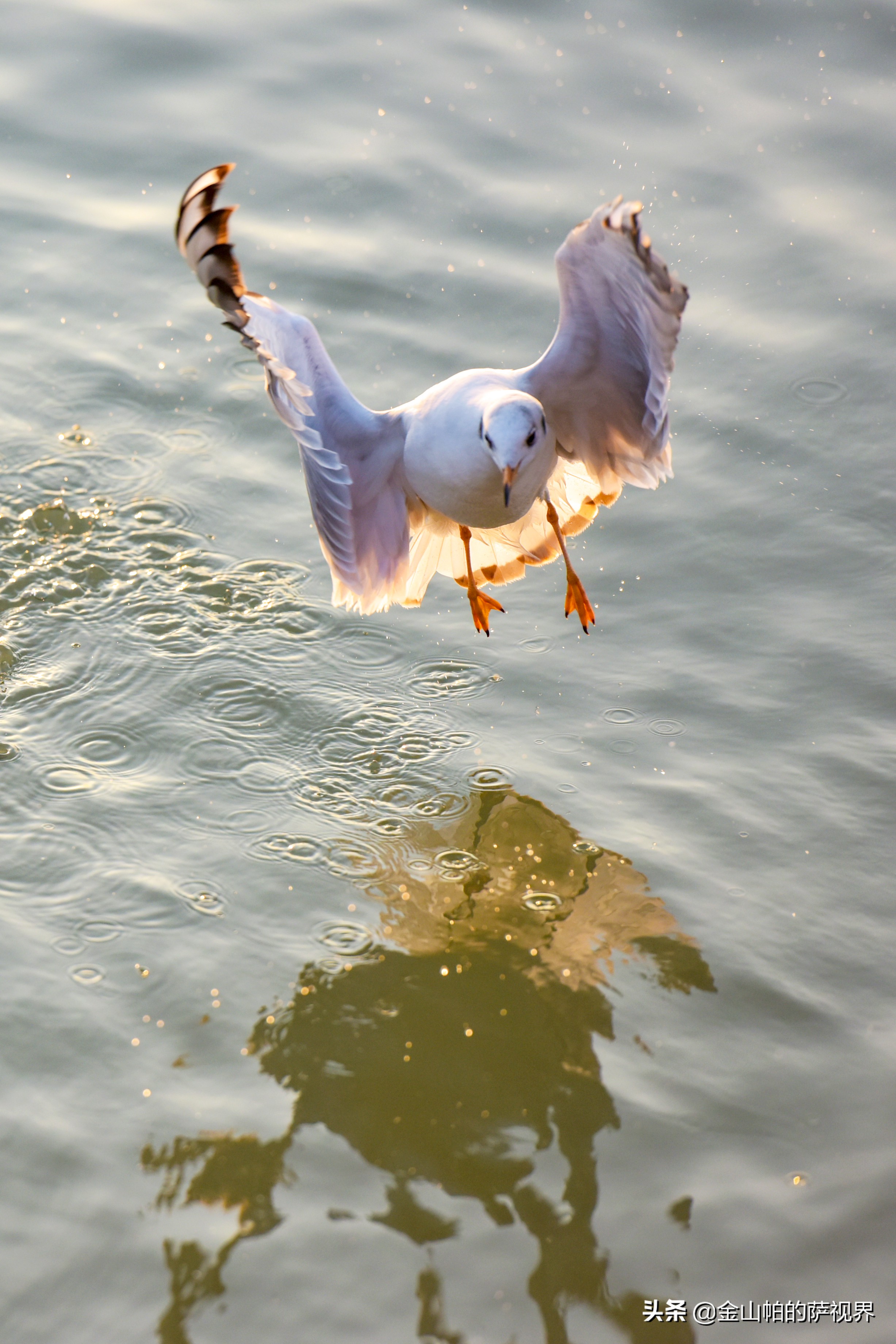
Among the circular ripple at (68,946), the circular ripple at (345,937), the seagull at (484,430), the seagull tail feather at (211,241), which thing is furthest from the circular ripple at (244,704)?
the seagull tail feather at (211,241)

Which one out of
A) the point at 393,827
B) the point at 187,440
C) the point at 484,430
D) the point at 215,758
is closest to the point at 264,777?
the point at 215,758

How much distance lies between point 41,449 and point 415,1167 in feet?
13.5

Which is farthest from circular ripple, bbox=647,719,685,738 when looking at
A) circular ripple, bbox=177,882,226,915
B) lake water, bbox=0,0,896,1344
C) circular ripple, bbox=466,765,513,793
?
circular ripple, bbox=177,882,226,915

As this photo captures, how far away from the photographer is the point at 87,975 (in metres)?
4.20

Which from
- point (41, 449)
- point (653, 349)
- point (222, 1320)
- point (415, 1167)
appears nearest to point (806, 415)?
point (653, 349)

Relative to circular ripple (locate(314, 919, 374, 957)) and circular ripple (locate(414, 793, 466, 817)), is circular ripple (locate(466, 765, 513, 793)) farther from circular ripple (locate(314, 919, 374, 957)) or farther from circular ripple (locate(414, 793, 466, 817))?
circular ripple (locate(314, 919, 374, 957))

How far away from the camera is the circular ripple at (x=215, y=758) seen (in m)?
5.01

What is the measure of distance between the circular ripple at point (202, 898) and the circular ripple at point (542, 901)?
0.95m

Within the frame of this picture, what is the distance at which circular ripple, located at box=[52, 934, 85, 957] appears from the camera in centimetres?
427

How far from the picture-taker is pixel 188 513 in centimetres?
622

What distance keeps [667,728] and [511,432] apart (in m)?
1.42

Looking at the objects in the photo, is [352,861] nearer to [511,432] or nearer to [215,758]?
[215,758]

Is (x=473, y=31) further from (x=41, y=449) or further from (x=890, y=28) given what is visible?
(x=41, y=449)

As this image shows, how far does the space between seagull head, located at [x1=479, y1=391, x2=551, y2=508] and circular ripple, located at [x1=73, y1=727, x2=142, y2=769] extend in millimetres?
1647
